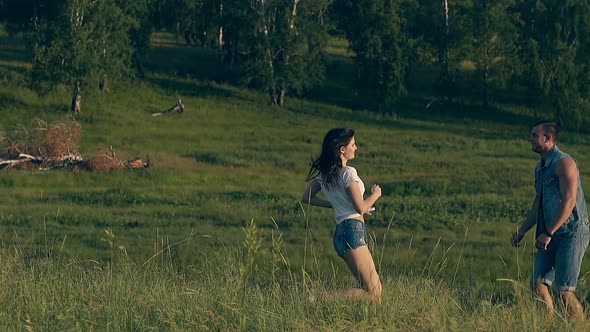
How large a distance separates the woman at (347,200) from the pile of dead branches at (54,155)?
75.4 ft

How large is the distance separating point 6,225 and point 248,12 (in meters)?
39.5

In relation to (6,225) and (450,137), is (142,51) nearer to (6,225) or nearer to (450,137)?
(450,137)

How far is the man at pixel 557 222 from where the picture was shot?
7.48 m

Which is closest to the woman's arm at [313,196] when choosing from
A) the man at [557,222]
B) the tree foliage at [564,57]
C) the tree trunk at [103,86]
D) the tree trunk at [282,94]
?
the man at [557,222]

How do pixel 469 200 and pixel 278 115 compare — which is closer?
pixel 469 200

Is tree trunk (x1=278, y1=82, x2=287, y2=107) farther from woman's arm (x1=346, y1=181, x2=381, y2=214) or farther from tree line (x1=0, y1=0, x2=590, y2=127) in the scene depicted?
woman's arm (x1=346, y1=181, x2=381, y2=214)

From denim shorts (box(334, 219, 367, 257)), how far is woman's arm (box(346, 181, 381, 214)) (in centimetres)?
14

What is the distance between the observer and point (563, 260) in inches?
297

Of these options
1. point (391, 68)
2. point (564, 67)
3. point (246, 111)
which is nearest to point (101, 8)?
point (246, 111)

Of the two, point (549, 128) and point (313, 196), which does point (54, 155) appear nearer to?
point (313, 196)

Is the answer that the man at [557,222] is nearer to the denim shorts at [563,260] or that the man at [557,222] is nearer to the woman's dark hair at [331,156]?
the denim shorts at [563,260]

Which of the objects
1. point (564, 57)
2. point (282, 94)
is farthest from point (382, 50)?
point (564, 57)

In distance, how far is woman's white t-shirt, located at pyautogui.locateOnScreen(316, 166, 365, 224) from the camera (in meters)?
7.61

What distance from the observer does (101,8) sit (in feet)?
155
